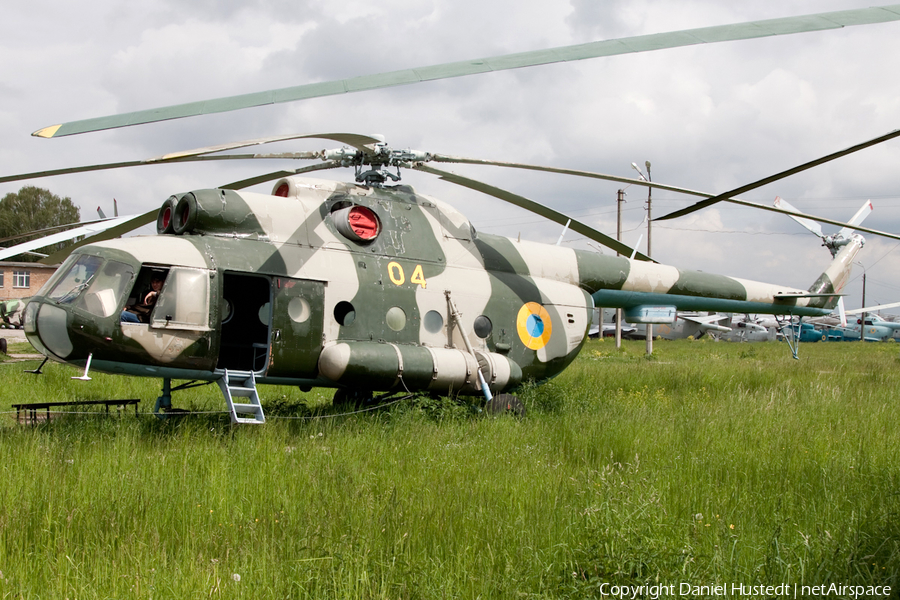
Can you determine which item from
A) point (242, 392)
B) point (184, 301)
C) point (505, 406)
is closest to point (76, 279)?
point (184, 301)

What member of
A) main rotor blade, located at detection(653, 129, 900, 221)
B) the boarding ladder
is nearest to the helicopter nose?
the boarding ladder

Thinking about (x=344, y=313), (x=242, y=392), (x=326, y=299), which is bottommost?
(x=242, y=392)

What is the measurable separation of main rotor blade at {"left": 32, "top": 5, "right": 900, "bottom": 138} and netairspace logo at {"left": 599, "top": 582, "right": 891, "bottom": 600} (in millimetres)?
4209

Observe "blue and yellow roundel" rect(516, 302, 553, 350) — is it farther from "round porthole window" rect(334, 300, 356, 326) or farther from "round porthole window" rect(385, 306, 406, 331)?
"round porthole window" rect(334, 300, 356, 326)

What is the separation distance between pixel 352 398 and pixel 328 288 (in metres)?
2.72

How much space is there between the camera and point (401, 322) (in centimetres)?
945

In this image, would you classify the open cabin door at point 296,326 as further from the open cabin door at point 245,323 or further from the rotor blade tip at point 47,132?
the rotor blade tip at point 47,132

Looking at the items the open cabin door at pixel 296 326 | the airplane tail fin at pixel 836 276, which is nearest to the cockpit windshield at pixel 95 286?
the open cabin door at pixel 296 326

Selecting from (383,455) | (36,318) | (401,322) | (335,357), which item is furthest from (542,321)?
(36,318)

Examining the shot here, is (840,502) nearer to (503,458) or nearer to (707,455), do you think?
(707,455)

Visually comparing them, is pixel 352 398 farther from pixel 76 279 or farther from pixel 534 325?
pixel 76 279

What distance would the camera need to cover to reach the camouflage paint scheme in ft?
25.5

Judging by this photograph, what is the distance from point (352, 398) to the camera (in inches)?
432

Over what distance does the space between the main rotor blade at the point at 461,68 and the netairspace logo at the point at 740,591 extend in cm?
421
